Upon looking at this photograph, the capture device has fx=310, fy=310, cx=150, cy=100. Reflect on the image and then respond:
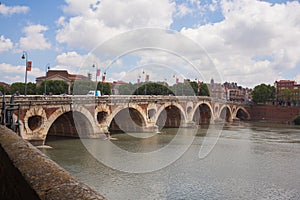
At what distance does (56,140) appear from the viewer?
92.6 ft

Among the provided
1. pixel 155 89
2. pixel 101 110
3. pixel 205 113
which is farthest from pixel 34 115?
pixel 155 89

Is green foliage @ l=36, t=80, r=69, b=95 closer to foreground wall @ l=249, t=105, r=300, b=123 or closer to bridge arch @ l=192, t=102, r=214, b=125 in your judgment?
bridge arch @ l=192, t=102, r=214, b=125

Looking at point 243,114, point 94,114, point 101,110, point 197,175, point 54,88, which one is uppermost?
point 54,88

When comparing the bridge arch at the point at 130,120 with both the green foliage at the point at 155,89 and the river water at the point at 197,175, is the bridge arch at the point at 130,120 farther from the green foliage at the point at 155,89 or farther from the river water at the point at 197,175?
the green foliage at the point at 155,89

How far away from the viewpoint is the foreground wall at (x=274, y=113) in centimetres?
7581

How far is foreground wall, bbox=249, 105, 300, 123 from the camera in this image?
7581 cm

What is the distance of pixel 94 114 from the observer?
29391 mm

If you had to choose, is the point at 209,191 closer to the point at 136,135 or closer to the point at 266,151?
the point at 266,151

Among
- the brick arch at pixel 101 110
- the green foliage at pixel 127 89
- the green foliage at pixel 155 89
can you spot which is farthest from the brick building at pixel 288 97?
the brick arch at pixel 101 110

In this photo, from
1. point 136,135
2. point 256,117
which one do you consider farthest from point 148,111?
point 256,117

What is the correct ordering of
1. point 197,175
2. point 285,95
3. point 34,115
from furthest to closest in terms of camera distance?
point 285,95
point 34,115
point 197,175

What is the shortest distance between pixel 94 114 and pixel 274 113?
206 ft

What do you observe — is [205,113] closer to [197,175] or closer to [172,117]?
[172,117]

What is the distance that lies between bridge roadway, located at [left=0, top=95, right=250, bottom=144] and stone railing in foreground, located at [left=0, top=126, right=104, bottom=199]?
652 inches
